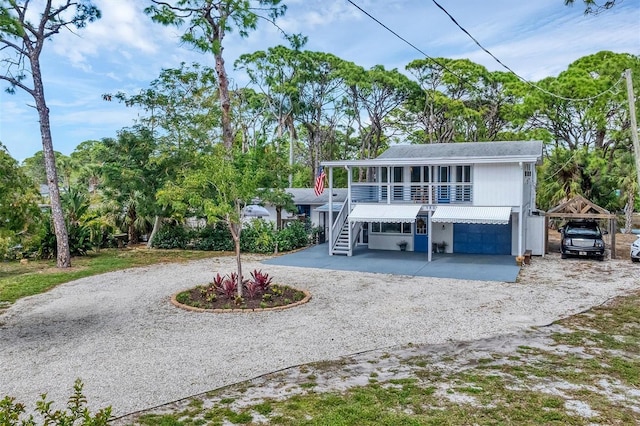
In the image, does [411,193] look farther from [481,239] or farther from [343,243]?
[343,243]

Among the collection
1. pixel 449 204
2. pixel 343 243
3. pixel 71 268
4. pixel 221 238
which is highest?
pixel 449 204

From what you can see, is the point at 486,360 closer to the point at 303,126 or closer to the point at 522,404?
the point at 522,404

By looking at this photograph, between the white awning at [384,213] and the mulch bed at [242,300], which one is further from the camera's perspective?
the white awning at [384,213]

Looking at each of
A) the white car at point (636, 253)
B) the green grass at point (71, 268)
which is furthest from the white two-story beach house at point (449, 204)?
the green grass at point (71, 268)

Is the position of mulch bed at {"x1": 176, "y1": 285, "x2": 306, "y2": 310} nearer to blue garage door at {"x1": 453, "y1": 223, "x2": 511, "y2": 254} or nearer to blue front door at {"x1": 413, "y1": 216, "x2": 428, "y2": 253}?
blue front door at {"x1": 413, "y1": 216, "x2": 428, "y2": 253}

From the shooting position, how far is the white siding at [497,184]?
57.5 feet

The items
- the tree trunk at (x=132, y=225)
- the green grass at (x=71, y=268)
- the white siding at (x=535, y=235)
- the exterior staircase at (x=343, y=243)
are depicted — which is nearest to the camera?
the green grass at (x=71, y=268)

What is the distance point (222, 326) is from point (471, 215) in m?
11.6

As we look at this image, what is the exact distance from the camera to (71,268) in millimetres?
16859

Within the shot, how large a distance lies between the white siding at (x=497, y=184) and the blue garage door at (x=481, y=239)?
6.32 ft

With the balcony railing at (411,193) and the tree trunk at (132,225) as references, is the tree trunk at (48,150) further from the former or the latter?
the balcony railing at (411,193)

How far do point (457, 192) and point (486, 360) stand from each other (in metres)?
13.0

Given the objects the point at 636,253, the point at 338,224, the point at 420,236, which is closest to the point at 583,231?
the point at 636,253

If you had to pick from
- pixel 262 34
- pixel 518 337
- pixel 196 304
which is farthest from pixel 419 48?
pixel 262 34
